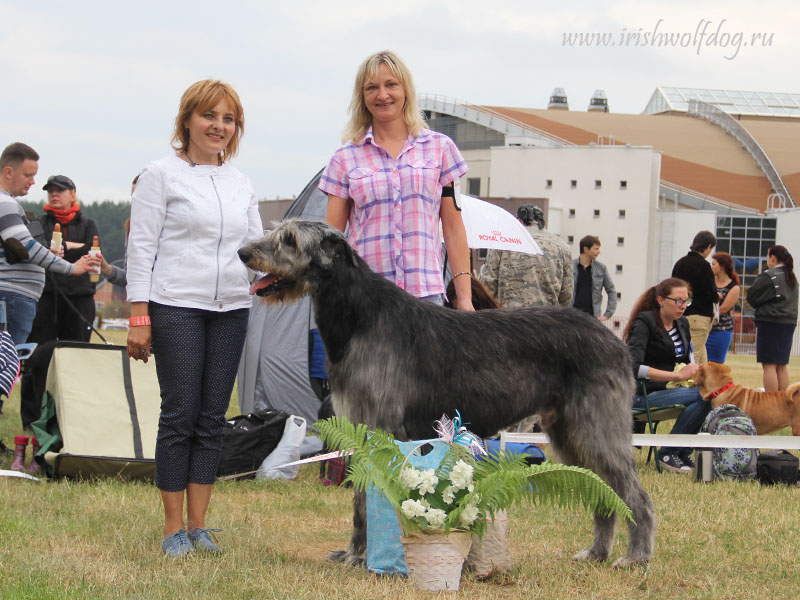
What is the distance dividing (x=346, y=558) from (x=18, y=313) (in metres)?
3.76

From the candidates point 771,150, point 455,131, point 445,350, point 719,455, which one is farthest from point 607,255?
point 445,350

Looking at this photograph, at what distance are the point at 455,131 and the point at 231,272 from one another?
61.8m

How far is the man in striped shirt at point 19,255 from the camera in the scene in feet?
20.7

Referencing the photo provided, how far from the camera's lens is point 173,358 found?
392 centimetres

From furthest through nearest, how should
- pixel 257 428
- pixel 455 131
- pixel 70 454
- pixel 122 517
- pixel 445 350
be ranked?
pixel 455 131
pixel 257 428
pixel 70 454
pixel 122 517
pixel 445 350

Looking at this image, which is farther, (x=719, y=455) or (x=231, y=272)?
(x=719, y=455)

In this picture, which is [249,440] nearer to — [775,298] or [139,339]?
[139,339]

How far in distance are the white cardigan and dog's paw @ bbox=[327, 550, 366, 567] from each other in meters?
1.21

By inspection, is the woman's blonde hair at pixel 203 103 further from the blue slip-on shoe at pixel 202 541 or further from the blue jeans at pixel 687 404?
the blue jeans at pixel 687 404

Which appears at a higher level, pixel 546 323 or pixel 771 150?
pixel 771 150

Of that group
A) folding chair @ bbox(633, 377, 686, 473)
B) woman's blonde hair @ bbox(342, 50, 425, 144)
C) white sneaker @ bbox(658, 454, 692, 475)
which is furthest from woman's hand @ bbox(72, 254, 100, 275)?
white sneaker @ bbox(658, 454, 692, 475)

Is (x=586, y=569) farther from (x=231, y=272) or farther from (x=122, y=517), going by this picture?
(x=122, y=517)

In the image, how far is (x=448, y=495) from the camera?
359cm

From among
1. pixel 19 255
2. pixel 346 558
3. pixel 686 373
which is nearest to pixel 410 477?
pixel 346 558
